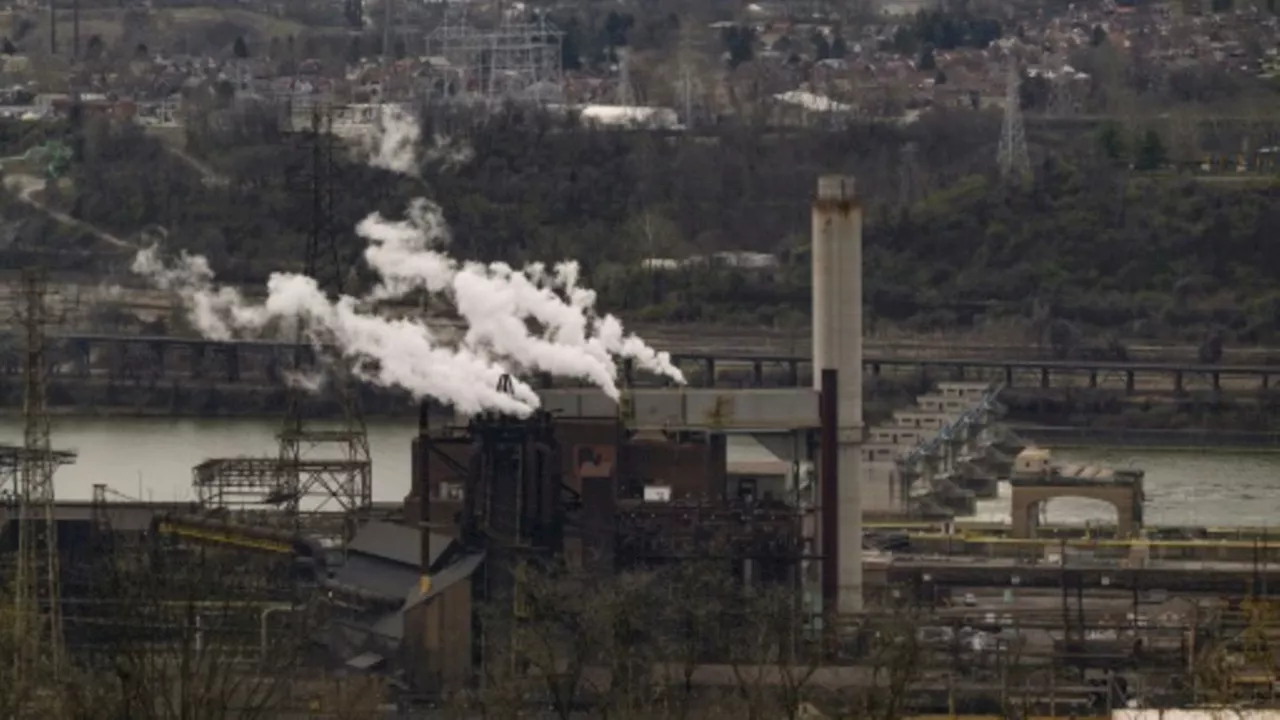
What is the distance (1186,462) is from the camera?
105 ft

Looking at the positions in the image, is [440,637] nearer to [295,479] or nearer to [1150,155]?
[295,479]

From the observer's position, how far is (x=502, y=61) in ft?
165

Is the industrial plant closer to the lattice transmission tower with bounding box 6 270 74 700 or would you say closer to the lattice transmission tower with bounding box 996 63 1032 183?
the lattice transmission tower with bounding box 6 270 74 700

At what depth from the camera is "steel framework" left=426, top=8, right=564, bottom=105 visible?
4759 cm

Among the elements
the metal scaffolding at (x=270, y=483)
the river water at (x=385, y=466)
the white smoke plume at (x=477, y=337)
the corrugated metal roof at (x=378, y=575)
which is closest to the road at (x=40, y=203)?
the river water at (x=385, y=466)

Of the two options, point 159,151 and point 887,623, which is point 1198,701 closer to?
point 887,623

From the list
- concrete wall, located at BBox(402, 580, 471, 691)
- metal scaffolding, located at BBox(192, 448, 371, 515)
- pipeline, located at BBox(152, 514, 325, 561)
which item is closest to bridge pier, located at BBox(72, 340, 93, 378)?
metal scaffolding, located at BBox(192, 448, 371, 515)

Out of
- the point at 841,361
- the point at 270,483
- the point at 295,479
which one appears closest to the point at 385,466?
the point at 270,483

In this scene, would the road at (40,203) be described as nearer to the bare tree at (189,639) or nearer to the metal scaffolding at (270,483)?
the metal scaffolding at (270,483)

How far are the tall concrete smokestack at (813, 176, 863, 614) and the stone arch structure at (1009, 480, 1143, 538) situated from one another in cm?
346

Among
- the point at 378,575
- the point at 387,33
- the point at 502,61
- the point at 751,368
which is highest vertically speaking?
the point at 387,33

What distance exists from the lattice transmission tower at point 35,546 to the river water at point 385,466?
518 centimetres

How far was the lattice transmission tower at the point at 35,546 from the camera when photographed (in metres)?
18.4

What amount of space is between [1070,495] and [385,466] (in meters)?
4.10
